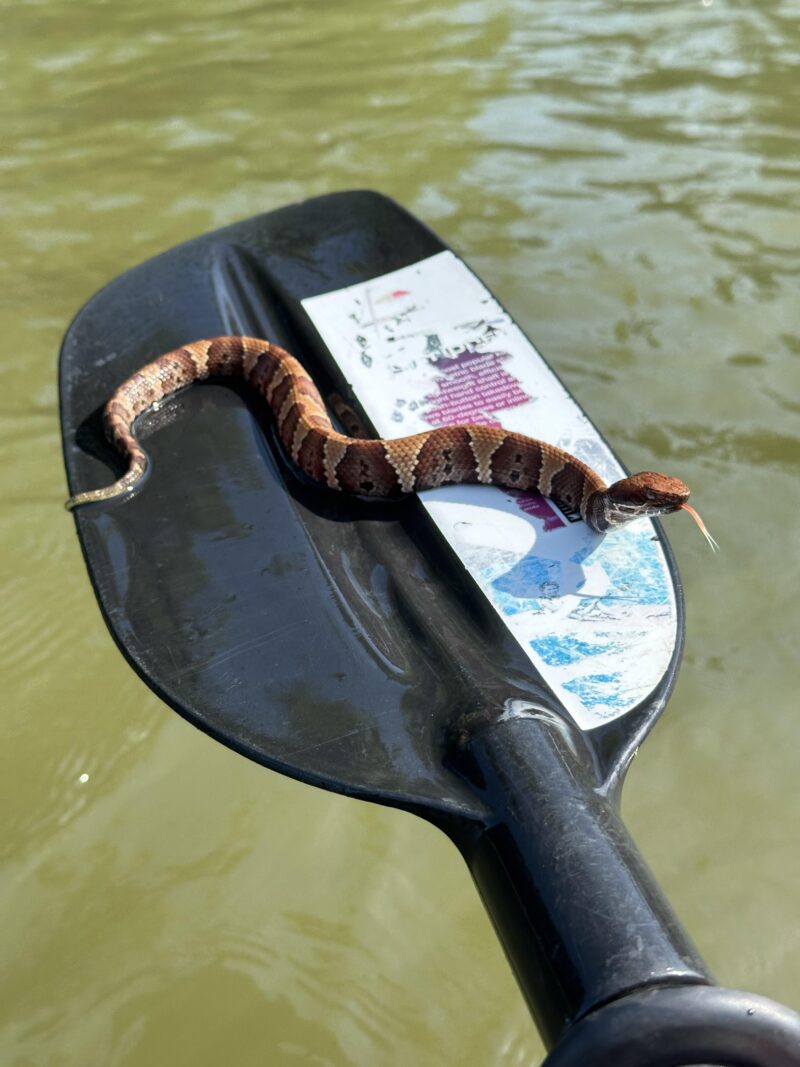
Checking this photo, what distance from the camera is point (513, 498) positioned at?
4523mm

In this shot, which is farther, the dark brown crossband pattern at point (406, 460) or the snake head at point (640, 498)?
the dark brown crossband pattern at point (406, 460)

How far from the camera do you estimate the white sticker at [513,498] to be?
12.3ft

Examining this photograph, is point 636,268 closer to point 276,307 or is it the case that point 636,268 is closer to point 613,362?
point 613,362

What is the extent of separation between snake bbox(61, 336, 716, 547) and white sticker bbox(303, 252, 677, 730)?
0.08 meters

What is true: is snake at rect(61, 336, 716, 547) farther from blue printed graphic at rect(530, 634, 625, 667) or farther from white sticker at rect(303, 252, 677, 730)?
blue printed graphic at rect(530, 634, 625, 667)

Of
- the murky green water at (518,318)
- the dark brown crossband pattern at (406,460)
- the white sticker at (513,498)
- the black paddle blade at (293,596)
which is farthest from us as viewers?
the dark brown crossband pattern at (406,460)

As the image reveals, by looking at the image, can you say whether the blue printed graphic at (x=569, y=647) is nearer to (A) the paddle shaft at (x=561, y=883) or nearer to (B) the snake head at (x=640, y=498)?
(A) the paddle shaft at (x=561, y=883)

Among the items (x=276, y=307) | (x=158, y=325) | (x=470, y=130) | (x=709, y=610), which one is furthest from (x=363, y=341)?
(x=470, y=130)

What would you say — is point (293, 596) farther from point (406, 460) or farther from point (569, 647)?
point (569, 647)

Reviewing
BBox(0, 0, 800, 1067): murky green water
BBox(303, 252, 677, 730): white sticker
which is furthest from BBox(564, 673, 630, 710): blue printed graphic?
BBox(0, 0, 800, 1067): murky green water

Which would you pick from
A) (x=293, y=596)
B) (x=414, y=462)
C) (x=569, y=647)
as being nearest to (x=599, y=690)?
(x=569, y=647)

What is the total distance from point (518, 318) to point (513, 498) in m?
2.67

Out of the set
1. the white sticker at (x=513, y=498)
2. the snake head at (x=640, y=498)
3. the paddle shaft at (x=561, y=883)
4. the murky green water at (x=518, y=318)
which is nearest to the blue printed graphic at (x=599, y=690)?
the white sticker at (x=513, y=498)

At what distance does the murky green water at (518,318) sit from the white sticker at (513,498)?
0.95 m
